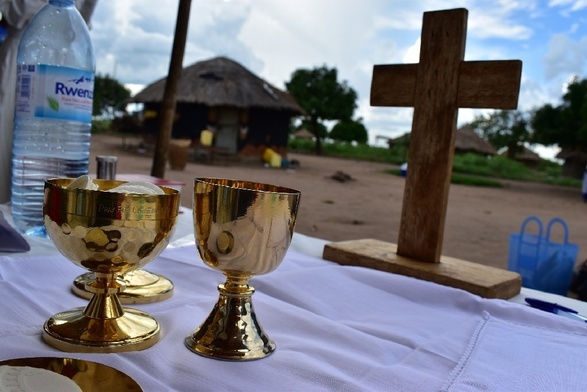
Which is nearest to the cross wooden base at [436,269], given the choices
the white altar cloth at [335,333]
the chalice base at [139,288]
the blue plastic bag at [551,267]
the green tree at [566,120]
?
the white altar cloth at [335,333]

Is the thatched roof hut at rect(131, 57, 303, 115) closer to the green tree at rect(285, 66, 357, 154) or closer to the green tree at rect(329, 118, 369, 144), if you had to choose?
the green tree at rect(285, 66, 357, 154)

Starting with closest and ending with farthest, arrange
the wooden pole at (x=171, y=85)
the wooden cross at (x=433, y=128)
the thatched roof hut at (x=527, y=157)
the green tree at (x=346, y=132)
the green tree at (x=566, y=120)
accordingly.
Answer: the wooden cross at (x=433, y=128) < the wooden pole at (x=171, y=85) < the green tree at (x=566, y=120) < the thatched roof hut at (x=527, y=157) < the green tree at (x=346, y=132)

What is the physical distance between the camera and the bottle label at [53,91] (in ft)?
2.94

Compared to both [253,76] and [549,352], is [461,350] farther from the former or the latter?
[253,76]

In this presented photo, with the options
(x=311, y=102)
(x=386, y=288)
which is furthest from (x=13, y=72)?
(x=311, y=102)

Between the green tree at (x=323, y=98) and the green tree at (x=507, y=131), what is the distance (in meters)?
9.86

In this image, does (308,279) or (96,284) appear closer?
(96,284)

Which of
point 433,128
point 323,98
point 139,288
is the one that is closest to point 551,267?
point 433,128

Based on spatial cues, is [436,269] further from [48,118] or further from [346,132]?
[346,132]

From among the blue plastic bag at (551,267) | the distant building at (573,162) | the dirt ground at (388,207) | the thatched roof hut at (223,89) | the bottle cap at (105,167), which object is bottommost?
the dirt ground at (388,207)

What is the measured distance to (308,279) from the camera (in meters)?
0.87

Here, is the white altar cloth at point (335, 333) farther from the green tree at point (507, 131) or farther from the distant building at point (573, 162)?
the green tree at point (507, 131)

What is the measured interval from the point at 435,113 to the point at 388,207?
8.65m

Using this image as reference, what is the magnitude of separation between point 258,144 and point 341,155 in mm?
10792
